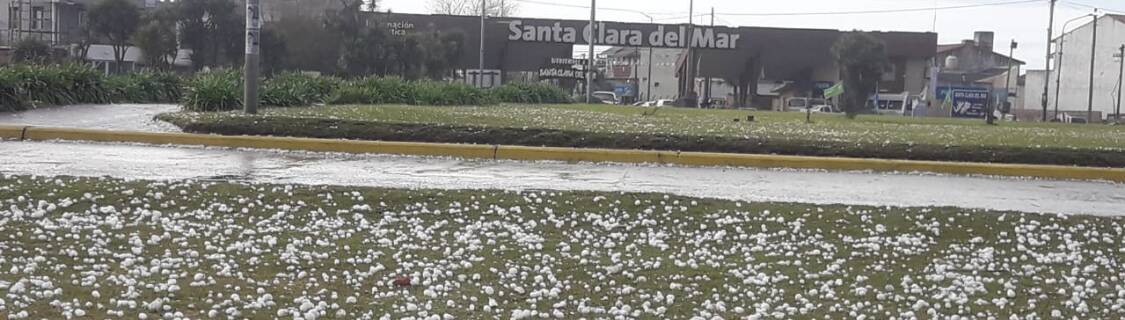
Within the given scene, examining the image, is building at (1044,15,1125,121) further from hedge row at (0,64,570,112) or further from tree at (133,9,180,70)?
tree at (133,9,180,70)

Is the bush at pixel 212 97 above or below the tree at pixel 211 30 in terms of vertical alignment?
below

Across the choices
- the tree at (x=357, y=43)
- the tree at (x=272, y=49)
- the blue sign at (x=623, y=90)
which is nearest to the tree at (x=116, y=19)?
the tree at (x=272, y=49)

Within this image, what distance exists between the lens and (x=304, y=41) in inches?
1946

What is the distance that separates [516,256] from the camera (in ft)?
24.3

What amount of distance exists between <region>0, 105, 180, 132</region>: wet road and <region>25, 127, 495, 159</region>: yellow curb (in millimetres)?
745

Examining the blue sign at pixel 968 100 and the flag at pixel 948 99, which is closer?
the flag at pixel 948 99

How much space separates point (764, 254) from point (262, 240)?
3183 millimetres

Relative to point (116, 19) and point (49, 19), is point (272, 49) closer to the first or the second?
point (116, 19)

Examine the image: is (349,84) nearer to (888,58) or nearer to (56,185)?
(56,185)

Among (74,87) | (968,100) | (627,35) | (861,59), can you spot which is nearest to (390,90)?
(74,87)

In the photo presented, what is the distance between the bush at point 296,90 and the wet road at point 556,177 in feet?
24.3

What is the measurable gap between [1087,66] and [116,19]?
190 ft

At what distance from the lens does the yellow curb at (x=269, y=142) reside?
14.6m

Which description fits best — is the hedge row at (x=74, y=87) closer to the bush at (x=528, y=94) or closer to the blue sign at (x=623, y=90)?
the bush at (x=528, y=94)
